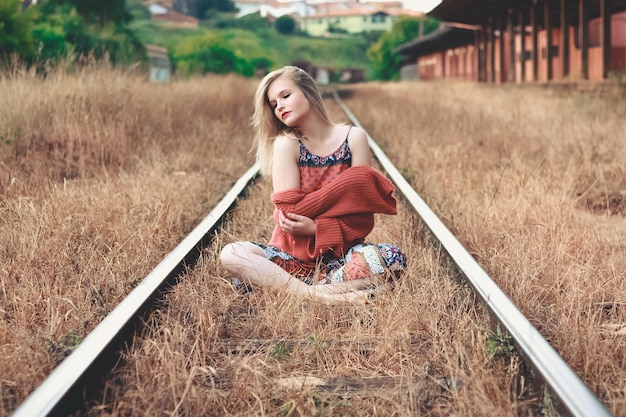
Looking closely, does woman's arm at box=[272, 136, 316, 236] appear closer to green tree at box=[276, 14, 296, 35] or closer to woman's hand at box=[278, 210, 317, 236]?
woman's hand at box=[278, 210, 317, 236]

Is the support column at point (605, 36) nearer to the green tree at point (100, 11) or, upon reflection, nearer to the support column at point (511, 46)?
the support column at point (511, 46)

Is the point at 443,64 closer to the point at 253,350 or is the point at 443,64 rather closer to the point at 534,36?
the point at 534,36

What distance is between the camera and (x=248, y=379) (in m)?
2.04

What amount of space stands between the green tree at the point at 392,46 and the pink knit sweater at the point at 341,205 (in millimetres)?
67474

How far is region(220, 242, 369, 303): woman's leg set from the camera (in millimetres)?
2854

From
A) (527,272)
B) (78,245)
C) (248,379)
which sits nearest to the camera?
(248,379)

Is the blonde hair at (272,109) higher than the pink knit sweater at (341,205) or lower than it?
higher

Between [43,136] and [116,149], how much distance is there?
2.04 ft

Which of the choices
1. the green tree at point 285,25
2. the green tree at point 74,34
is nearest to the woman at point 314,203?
the green tree at point 74,34

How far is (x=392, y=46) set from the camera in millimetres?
70375

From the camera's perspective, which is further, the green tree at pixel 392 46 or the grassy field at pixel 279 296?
the green tree at pixel 392 46

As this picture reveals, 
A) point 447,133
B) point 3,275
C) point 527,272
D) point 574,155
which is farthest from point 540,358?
point 447,133

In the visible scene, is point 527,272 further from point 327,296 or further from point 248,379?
point 248,379

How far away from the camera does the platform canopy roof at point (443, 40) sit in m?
32.8
